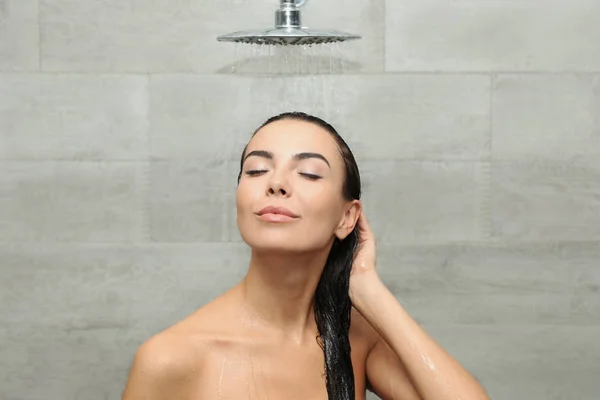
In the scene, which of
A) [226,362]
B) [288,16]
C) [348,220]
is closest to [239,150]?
[288,16]

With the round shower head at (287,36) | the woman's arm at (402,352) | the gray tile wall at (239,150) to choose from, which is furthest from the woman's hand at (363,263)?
the gray tile wall at (239,150)

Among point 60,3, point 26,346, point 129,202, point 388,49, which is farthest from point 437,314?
point 60,3

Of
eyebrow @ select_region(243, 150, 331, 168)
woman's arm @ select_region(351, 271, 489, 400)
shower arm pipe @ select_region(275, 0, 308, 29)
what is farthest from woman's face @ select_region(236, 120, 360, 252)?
shower arm pipe @ select_region(275, 0, 308, 29)

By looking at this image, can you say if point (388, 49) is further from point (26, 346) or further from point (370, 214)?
point (26, 346)

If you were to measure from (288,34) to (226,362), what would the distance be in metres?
0.74

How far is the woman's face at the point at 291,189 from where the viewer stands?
5.13 ft

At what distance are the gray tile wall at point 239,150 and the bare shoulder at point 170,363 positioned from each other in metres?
0.93

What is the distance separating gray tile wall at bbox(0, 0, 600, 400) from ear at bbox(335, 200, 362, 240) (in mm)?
778

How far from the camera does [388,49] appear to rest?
2.46m

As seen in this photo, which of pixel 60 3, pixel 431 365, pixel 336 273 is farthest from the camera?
pixel 60 3

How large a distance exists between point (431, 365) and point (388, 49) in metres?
1.11

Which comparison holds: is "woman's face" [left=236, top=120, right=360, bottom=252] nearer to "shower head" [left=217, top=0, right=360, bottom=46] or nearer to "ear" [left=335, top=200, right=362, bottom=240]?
"ear" [left=335, top=200, right=362, bottom=240]

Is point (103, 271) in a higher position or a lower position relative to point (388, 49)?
lower

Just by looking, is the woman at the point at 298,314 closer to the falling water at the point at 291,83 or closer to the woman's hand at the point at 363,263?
the woman's hand at the point at 363,263
